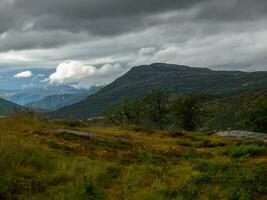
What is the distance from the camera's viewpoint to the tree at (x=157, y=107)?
11438 centimetres

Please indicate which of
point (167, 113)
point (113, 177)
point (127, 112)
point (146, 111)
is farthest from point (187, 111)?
point (113, 177)

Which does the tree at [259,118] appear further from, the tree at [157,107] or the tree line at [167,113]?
the tree at [157,107]

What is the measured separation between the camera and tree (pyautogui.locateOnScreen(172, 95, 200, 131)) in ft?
337

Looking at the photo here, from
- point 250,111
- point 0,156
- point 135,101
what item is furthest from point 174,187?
point 135,101

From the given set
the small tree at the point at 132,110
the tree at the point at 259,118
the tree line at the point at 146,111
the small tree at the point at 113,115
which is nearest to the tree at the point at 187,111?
the tree line at the point at 146,111

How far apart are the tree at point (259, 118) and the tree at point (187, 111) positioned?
13269 mm

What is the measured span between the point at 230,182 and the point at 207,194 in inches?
85.7

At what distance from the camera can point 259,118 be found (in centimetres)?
9444

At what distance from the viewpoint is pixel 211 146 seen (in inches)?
1258

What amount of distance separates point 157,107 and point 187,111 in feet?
49.7

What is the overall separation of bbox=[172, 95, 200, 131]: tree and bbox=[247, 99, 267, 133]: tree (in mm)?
13269

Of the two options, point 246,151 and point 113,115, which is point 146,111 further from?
point 246,151

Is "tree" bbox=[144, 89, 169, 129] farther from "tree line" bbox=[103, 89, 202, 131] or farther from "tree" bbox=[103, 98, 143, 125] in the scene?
A: "tree" bbox=[103, 98, 143, 125]

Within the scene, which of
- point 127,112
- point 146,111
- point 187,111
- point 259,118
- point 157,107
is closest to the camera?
point 259,118
